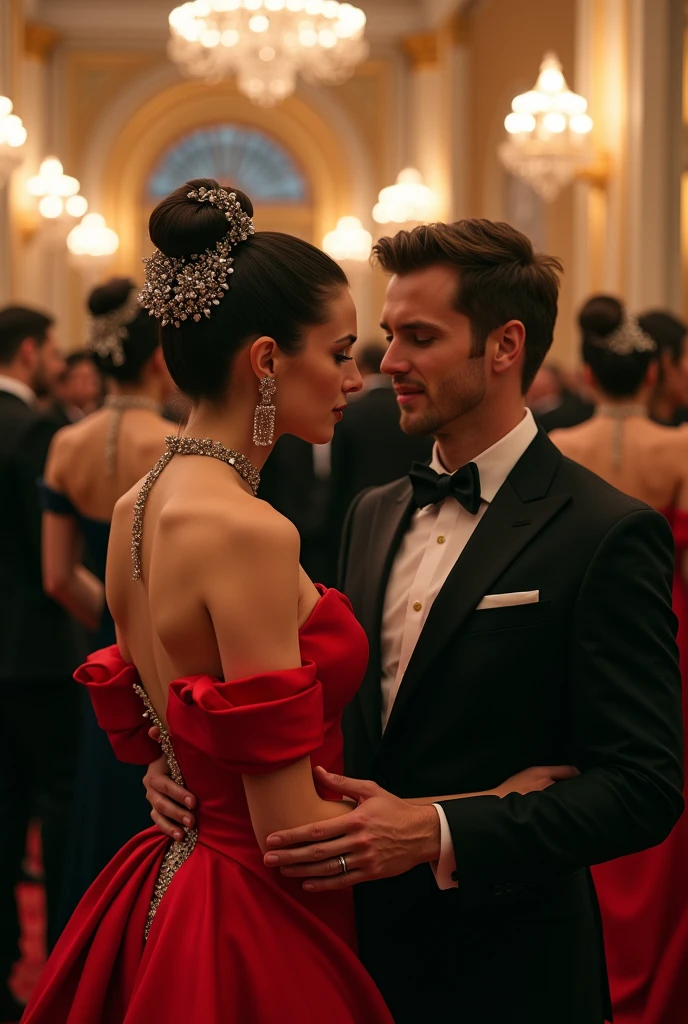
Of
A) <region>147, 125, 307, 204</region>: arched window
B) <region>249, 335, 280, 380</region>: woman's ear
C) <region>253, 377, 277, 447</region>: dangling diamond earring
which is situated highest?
<region>147, 125, 307, 204</region>: arched window

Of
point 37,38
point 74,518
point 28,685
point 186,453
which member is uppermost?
point 37,38

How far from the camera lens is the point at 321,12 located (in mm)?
9336

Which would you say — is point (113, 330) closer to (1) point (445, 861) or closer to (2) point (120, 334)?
(2) point (120, 334)

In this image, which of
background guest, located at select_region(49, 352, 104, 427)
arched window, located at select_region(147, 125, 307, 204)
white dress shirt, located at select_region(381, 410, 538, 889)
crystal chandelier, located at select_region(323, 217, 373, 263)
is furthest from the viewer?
arched window, located at select_region(147, 125, 307, 204)

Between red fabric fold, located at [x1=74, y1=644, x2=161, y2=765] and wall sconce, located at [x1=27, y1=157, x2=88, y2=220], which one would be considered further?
wall sconce, located at [x1=27, y1=157, x2=88, y2=220]

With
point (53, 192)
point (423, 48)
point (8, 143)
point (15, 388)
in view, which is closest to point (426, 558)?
point (15, 388)

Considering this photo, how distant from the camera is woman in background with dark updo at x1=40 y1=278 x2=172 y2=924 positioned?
364 centimetres

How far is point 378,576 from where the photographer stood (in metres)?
2.17

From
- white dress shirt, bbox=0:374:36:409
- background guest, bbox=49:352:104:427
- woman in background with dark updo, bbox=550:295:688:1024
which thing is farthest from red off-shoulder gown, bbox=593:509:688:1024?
background guest, bbox=49:352:104:427

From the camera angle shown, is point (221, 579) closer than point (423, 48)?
Yes

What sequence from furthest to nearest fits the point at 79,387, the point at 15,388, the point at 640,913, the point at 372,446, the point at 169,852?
the point at 79,387 < the point at 372,446 < the point at 15,388 < the point at 640,913 < the point at 169,852

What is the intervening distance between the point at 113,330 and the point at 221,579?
90.1 inches

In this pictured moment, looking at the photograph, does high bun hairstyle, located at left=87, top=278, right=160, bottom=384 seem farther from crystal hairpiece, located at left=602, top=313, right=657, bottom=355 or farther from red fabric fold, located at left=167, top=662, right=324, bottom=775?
red fabric fold, located at left=167, top=662, right=324, bottom=775

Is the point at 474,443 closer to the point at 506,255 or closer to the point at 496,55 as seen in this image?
the point at 506,255
